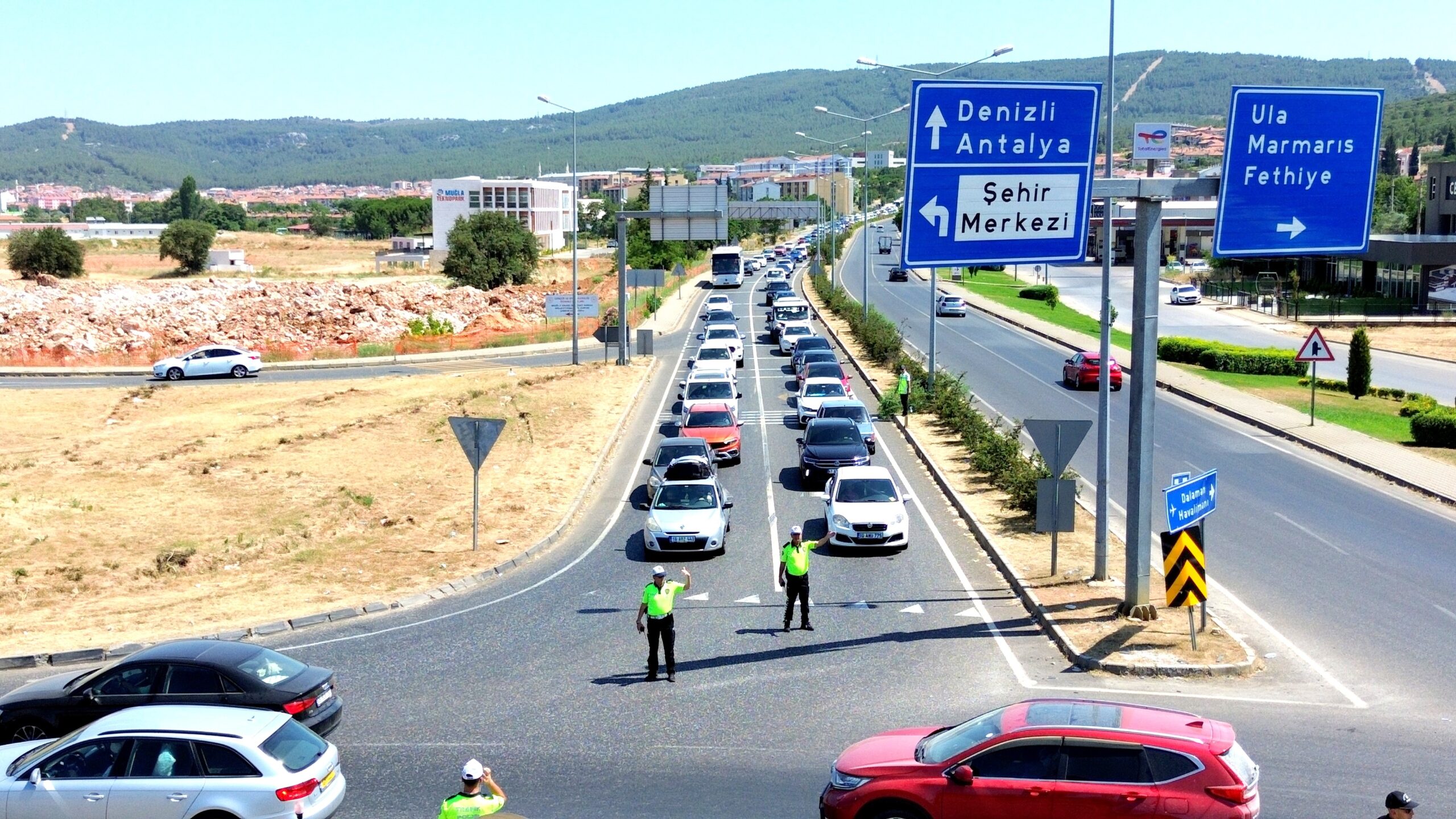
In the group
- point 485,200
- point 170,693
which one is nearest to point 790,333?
point 170,693

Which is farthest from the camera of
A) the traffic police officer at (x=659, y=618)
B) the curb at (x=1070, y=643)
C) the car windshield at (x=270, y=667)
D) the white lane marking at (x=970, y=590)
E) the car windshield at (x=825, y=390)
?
the car windshield at (x=825, y=390)

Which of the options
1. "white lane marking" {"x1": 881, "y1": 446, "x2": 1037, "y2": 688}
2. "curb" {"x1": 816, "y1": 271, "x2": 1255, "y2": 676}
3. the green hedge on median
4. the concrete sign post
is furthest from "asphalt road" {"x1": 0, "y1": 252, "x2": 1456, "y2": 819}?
the green hedge on median

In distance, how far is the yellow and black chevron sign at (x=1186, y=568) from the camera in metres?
15.5

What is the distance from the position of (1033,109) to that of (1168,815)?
10231 mm

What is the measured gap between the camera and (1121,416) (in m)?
36.1

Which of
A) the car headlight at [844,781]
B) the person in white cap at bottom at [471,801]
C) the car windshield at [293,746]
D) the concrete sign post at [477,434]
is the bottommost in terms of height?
the car windshield at [293,746]

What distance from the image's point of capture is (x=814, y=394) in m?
35.9

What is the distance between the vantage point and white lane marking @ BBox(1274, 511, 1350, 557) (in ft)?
69.2

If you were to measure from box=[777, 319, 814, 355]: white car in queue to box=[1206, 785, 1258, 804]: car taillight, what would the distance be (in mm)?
43976

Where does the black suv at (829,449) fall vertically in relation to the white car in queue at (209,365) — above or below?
above

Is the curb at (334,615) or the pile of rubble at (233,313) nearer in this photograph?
the curb at (334,615)

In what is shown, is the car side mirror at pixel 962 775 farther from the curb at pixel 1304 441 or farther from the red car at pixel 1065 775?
the curb at pixel 1304 441

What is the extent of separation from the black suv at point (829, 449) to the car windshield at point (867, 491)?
331 cm

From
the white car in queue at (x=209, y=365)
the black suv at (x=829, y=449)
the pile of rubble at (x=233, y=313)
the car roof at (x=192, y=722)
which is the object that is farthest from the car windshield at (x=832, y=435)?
the pile of rubble at (x=233, y=313)
